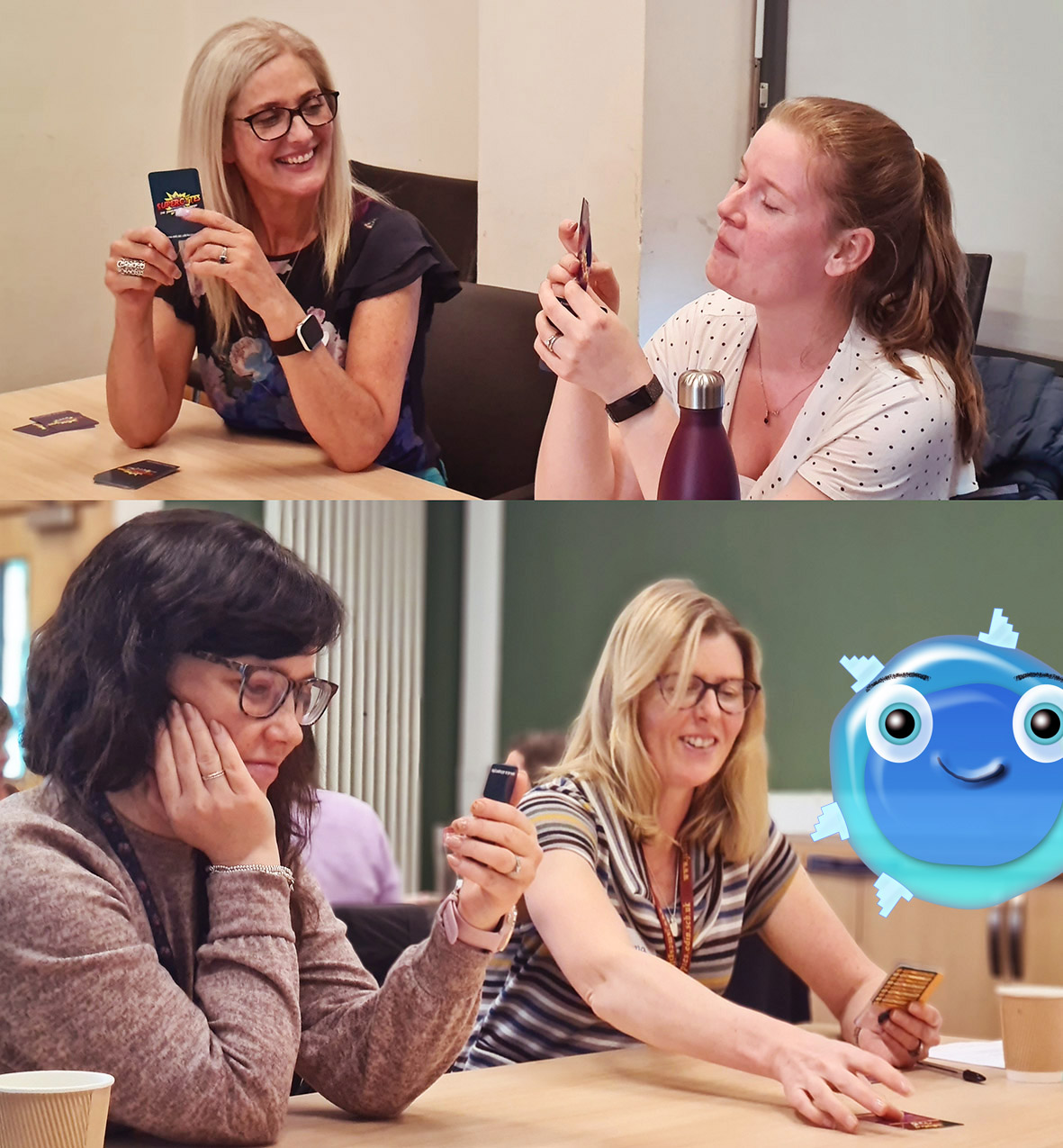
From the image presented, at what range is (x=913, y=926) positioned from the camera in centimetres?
147

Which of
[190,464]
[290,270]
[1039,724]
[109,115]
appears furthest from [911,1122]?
[109,115]

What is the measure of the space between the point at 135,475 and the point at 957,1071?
1107 mm

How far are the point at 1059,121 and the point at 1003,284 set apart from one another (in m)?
0.31

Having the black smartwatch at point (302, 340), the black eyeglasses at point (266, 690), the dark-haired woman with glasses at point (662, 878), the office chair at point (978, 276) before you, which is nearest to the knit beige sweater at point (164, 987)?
the black eyeglasses at point (266, 690)

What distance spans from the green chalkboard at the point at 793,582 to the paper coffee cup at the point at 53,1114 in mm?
574

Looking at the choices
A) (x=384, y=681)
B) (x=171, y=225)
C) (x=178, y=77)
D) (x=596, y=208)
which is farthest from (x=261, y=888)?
(x=178, y=77)

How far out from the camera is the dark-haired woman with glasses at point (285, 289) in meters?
1.77

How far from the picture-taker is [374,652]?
4.42 feet

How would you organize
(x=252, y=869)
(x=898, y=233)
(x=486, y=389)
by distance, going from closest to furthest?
(x=252, y=869) < (x=898, y=233) < (x=486, y=389)

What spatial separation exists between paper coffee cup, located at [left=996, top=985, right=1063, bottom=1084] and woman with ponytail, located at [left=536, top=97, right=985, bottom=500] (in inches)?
22.3

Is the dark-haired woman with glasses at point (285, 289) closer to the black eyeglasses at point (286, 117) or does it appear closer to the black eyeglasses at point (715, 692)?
the black eyeglasses at point (286, 117)

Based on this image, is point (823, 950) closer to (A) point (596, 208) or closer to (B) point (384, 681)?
(B) point (384, 681)

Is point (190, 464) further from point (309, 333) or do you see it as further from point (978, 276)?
point (978, 276)

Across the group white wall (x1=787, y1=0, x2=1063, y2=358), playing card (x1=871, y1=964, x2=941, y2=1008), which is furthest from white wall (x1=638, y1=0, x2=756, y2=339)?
playing card (x1=871, y1=964, x2=941, y2=1008)
